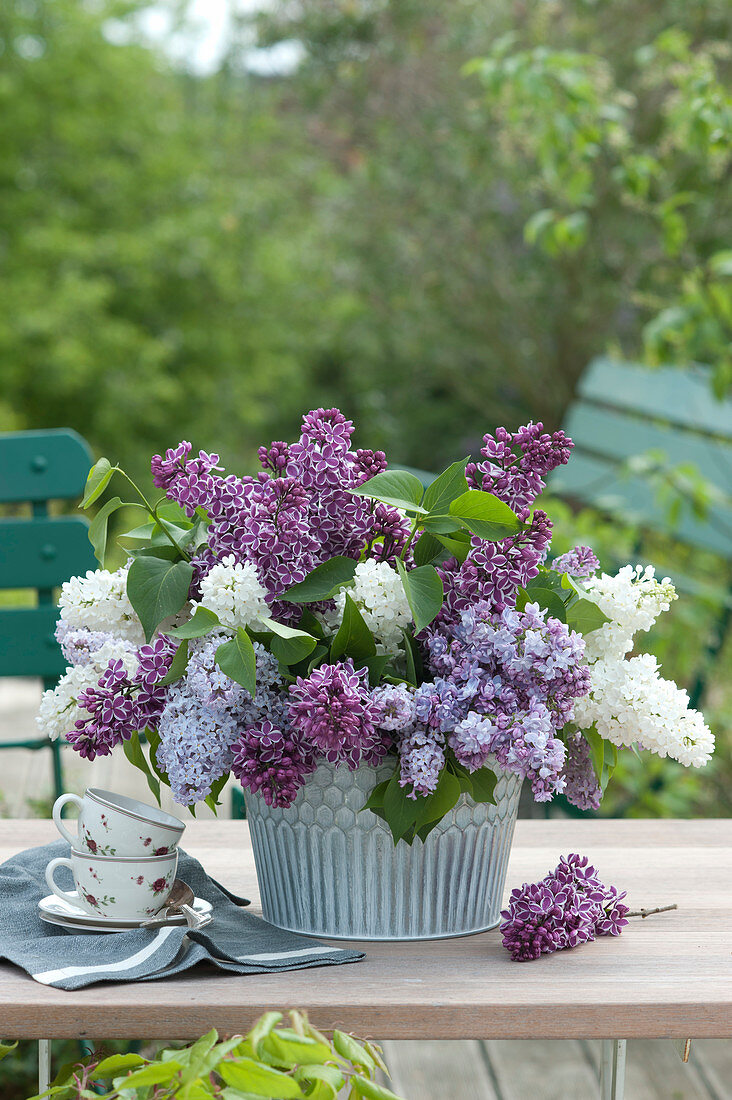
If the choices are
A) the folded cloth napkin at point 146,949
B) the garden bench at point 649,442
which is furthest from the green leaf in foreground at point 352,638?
the garden bench at point 649,442

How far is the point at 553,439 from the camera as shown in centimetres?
83

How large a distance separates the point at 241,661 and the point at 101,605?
0.52 ft

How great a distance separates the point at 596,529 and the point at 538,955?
183cm

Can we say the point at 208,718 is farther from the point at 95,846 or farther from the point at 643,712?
the point at 643,712

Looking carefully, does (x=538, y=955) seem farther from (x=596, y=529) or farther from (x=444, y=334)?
(x=444, y=334)

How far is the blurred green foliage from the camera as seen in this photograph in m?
6.09

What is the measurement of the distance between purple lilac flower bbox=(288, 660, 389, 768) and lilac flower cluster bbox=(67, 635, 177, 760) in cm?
11

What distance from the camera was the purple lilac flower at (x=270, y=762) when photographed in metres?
0.80

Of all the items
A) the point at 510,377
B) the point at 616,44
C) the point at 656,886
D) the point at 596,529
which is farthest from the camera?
the point at 510,377

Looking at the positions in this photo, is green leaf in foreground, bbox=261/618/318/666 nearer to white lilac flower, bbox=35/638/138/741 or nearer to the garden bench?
white lilac flower, bbox=35/638/138/741

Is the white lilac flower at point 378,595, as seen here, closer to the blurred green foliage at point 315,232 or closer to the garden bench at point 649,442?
the garden bench at point 649,442

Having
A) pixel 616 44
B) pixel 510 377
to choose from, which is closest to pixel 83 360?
pixel 510 377

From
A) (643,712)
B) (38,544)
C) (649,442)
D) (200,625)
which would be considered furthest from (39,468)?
(649,442)

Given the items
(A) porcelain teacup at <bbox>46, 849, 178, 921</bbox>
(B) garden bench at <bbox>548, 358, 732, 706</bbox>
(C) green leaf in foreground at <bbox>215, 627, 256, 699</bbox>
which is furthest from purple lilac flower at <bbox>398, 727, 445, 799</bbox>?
(B) garden bench at <bbox>548, 358, 732, 706</bbox>
